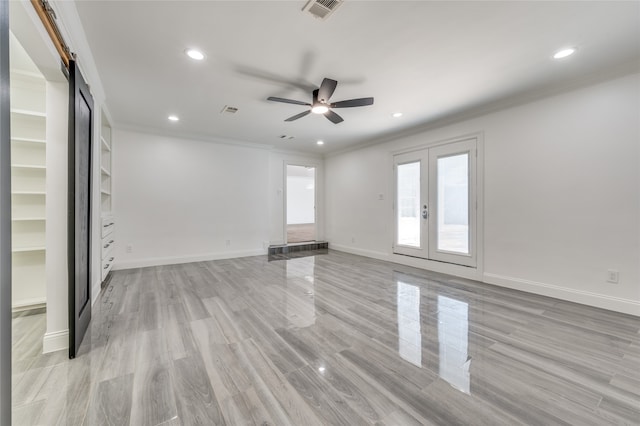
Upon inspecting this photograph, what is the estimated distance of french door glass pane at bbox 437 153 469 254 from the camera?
13.7ft

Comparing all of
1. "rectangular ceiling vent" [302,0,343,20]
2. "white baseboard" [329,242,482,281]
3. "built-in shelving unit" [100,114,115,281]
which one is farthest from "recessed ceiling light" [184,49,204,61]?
"white baseboard" [329,242,482,281]

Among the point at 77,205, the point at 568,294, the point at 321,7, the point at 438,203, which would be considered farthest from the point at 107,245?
the point at 568,294

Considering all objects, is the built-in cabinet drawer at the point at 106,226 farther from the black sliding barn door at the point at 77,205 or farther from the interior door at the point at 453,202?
the interior door at the point at 453,202

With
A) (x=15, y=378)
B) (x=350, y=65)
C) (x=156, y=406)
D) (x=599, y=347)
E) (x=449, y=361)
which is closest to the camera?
(x=156, y=406)

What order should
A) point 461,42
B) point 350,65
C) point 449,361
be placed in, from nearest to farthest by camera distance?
point 449,361 → point 461,42 → point 350,65

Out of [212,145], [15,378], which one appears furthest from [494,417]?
[212,145]

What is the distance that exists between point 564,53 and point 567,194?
1581 millimetres

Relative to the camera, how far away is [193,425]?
134 centimetres

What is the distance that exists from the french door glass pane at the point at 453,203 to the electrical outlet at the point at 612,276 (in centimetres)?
153

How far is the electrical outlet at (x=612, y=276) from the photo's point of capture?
2.82 meters

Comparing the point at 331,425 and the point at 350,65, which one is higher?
the point at 350,65

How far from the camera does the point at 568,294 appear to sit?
313cm

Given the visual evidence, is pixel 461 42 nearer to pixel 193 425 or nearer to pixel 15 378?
pixel 193 425

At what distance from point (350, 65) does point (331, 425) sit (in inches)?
116
